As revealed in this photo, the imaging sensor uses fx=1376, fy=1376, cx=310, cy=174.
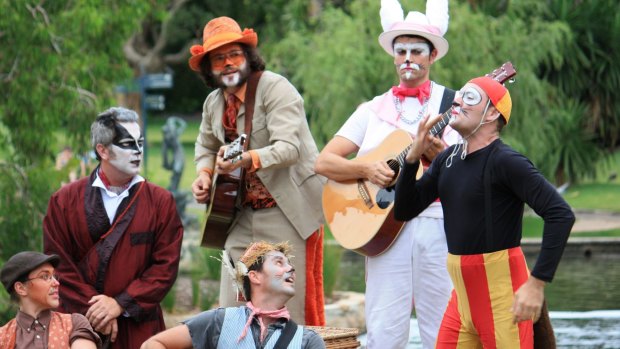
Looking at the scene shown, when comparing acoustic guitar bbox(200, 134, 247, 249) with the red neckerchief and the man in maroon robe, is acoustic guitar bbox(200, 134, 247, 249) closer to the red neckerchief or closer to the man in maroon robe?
the man in maroon robe

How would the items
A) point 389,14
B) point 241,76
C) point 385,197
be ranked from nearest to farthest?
1. point 385,197
2. point 389,14
3. point 241,76

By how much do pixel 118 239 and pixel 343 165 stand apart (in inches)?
48.2

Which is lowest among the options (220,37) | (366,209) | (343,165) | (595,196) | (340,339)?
(595,196)

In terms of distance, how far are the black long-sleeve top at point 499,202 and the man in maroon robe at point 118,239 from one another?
4.63ft

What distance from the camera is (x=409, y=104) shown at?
688 centimetres

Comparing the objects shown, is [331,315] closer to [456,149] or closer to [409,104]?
[409,104]

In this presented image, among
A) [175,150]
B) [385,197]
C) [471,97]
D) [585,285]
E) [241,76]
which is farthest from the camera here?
[175,150]

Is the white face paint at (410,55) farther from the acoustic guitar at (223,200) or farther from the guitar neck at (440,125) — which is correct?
the acoustic guitar at (223,200)

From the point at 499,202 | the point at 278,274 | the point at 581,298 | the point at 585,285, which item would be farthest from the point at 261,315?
the point at 585,285

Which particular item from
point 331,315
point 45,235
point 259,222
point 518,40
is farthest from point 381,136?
point 518,40

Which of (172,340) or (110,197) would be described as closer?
(172,340)

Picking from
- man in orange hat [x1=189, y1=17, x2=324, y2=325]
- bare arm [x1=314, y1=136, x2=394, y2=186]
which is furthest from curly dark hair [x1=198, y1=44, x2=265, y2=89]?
bare arm [x1=314, y1=136, x2=394, y2=186]

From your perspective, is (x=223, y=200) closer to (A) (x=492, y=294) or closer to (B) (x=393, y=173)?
(B) (x=393, y=173)

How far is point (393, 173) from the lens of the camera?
22.3 feet
